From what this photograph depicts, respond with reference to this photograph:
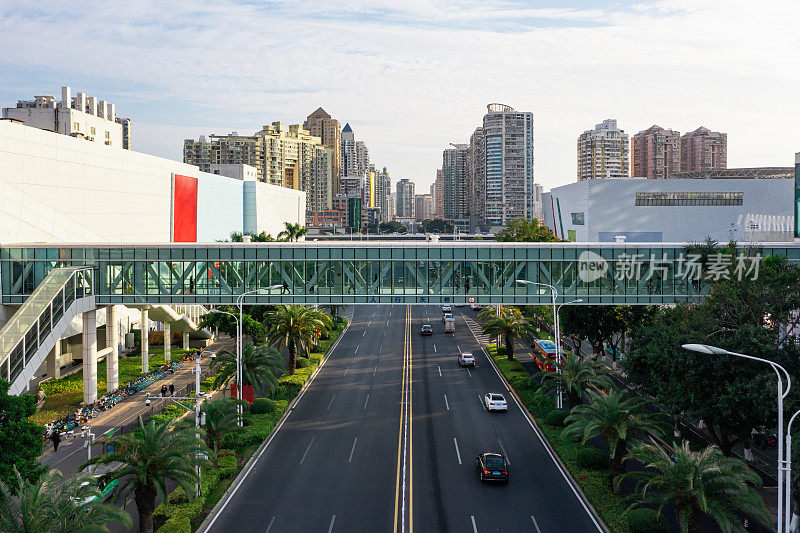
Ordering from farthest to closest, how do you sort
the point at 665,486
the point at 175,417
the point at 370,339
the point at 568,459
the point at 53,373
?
the point at 370,339 < the point at 53,373 < the point at 175,417 < the point at 568,459 < the point at 665,486

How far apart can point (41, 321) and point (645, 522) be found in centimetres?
Answer: 3818

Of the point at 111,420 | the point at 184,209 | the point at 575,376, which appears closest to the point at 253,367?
the point at 111,420

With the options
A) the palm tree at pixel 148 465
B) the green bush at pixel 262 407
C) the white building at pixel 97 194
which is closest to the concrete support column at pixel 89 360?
the white building at pixel 97 194

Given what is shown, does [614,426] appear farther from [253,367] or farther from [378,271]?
[253,367]

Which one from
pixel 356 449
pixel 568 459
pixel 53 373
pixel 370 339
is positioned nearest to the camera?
pixel 568 459

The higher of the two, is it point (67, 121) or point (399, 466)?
point (67, 121)

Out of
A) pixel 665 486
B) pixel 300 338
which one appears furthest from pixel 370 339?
pixel 665 486

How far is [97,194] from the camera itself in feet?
210

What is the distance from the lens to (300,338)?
59.0m

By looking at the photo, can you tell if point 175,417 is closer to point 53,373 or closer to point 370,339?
point 53,373

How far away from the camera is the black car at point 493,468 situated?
3269cm

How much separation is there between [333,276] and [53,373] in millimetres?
27873

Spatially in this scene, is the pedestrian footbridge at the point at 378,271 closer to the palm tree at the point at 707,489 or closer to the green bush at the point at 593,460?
the green bush at the point at 593,460

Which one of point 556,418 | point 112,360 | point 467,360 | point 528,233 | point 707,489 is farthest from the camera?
point 528,233
